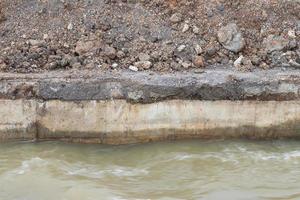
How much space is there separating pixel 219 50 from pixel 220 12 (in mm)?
1028

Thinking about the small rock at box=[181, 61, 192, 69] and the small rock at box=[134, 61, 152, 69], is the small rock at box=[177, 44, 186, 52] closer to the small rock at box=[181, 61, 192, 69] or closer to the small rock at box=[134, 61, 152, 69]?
the small rock at box=[181, 61, 192, 69]

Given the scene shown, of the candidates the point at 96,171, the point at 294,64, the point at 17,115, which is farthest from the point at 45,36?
the point at 294,64

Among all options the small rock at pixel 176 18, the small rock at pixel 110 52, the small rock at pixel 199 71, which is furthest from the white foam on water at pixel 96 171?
the small rock at pixel 176 18

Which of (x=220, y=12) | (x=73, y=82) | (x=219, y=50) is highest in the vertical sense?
(x=220, y=12)

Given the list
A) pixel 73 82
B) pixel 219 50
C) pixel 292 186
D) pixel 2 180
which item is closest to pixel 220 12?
pixel 219 50

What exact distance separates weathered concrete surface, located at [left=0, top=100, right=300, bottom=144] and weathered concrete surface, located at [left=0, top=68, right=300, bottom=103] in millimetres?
100

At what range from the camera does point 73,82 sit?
8.58m

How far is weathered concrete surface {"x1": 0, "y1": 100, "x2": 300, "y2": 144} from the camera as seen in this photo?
27.8 ft

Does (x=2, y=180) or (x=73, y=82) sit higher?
(x=73, y=82)

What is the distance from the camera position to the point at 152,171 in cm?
759

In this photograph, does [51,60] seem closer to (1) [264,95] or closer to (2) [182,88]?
(2) [182,88]

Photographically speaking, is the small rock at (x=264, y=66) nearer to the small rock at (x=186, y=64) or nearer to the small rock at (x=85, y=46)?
the small rock at (x=186, y=64)

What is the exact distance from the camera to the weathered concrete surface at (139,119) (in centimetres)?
847

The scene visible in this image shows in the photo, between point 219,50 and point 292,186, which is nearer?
point 292,186
